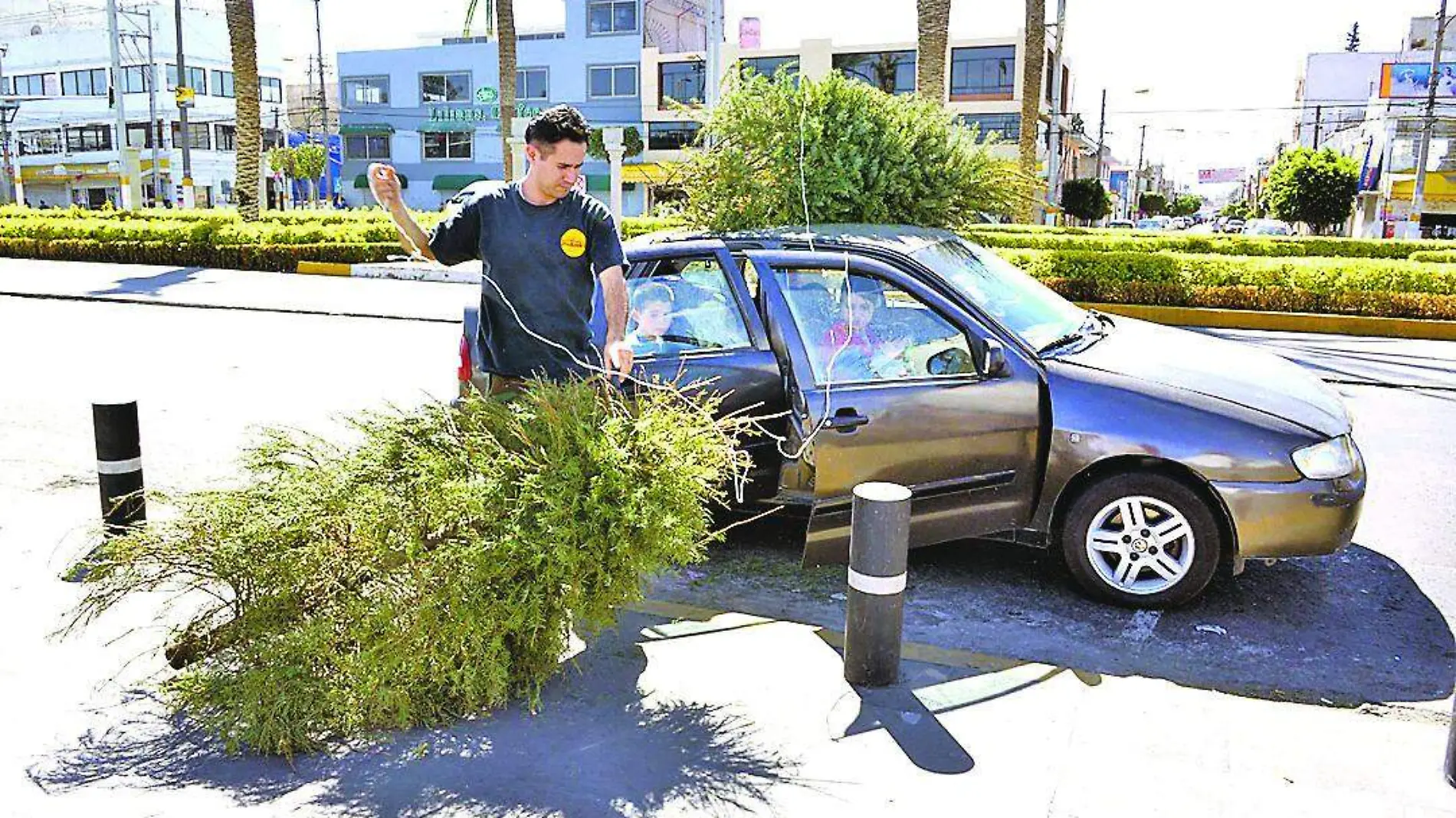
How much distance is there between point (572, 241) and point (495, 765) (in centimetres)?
181

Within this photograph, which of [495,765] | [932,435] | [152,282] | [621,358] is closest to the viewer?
[495,765]

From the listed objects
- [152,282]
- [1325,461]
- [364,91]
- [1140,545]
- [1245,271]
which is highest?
[364,91]

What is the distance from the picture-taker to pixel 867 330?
5.18 m

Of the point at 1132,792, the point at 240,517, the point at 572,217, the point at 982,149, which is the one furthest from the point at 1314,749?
the point at 982,149

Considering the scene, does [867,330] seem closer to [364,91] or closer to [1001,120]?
[1001,120]

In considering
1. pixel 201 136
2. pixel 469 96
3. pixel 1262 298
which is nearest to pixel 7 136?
Result: pixel 201 136

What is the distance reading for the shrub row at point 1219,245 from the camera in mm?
21578

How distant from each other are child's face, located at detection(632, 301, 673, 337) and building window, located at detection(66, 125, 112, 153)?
68760 mm

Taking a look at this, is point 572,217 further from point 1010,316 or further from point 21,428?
point 21,428

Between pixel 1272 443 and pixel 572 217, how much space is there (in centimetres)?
285

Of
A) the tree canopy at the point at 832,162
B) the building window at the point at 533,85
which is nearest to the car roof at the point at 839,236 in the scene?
the tree canopy at the point at 832,162

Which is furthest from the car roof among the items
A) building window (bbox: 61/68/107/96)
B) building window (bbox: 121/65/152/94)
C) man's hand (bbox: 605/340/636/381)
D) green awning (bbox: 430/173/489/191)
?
building window (bbox: 61/68/107/96)

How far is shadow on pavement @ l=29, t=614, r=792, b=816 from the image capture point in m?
3.33

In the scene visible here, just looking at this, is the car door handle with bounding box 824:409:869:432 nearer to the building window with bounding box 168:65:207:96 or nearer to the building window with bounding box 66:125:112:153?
the building window with bounding box 168:65:207:96
